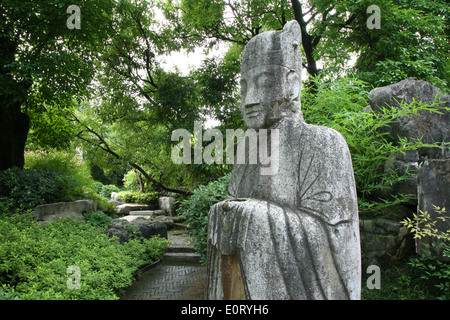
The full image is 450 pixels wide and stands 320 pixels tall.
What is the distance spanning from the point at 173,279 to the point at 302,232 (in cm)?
480

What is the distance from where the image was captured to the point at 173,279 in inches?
238

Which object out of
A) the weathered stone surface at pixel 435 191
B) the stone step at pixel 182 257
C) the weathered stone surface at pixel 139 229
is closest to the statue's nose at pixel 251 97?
the weathered stone surface at pixel 435 191

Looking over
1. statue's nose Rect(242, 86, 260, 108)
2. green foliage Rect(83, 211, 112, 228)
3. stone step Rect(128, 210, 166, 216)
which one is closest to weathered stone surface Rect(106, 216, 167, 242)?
green foliage Rect(83, 211, 112, 228)

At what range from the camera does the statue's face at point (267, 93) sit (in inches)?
93.4

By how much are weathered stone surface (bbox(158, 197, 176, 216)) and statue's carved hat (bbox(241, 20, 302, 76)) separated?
14.2 meters

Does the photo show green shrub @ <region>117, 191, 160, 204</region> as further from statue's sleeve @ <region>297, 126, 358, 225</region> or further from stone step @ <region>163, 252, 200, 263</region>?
statue's sleeve @ <region>297, 126, 358, 225</region>

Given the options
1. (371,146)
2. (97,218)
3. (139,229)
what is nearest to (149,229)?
(139,229)

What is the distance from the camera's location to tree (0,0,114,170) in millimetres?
6395

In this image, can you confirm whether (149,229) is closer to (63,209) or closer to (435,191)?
(63,209)

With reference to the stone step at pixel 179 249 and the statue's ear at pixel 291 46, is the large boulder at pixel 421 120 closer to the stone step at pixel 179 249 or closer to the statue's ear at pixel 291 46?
the statue's ear at pixel 291 46

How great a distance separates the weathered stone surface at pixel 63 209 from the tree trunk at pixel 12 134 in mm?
1938
